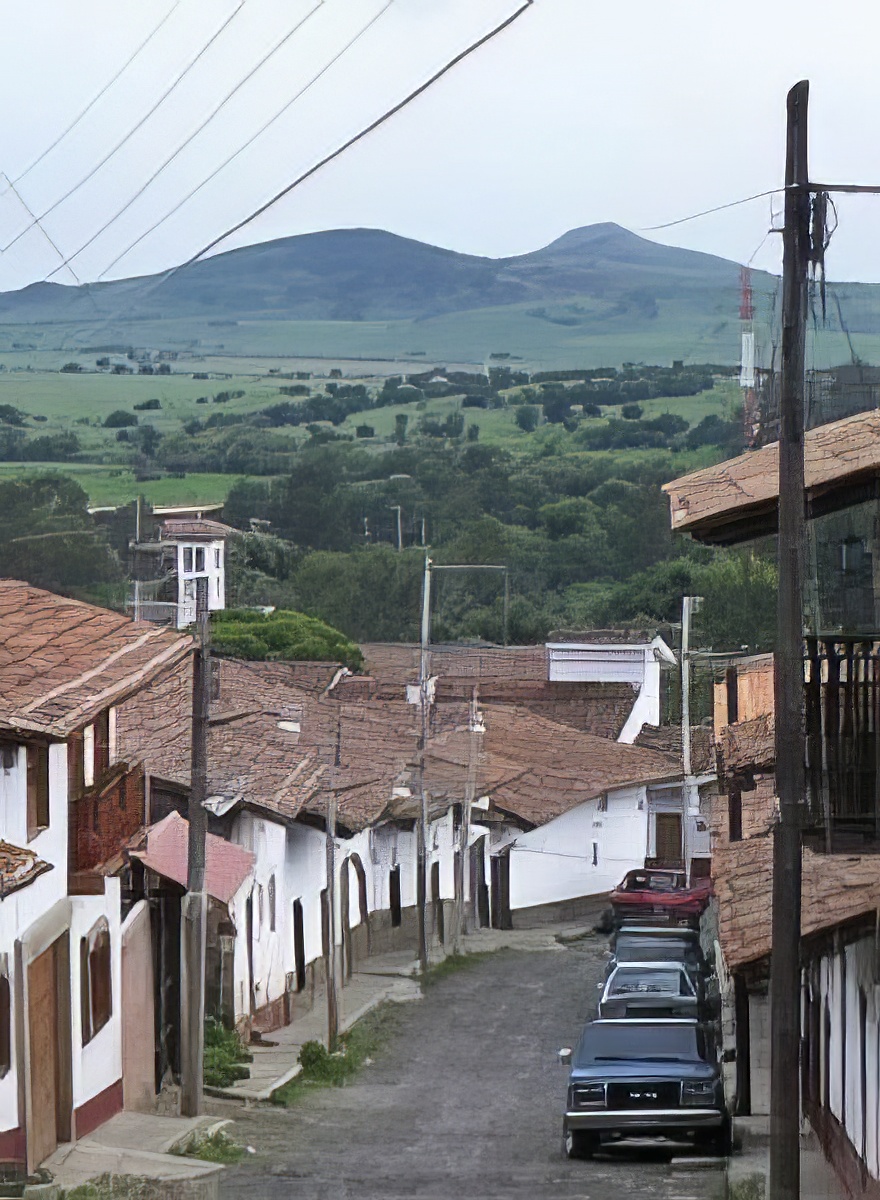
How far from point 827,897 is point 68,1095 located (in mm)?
2883

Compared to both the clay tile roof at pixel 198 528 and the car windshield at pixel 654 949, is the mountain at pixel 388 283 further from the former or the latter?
the car windshield at pixel 654 949

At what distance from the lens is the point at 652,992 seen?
21.3 feet

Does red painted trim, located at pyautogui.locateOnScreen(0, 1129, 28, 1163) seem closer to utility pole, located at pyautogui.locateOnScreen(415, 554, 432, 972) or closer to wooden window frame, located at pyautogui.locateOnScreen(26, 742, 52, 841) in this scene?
wooden window frame, located at pyautogui.locateOnScreen(26, 742, 52, 841)

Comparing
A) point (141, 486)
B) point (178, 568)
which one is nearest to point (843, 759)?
point (178, 568)

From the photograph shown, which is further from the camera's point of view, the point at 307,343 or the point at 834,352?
the point at 307,343

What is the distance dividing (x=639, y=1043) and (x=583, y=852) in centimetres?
132

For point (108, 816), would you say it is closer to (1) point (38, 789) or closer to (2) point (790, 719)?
(1) point (38, 789)

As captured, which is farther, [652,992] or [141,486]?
[141,486]

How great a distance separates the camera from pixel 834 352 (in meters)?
5.51

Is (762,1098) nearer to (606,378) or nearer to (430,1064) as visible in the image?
(430,1064)

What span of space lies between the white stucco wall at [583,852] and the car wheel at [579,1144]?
136 cm

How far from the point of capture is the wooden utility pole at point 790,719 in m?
4.71

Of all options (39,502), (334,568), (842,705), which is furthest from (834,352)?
(39,502)

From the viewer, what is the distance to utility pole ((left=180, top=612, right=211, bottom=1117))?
632 centimetres
